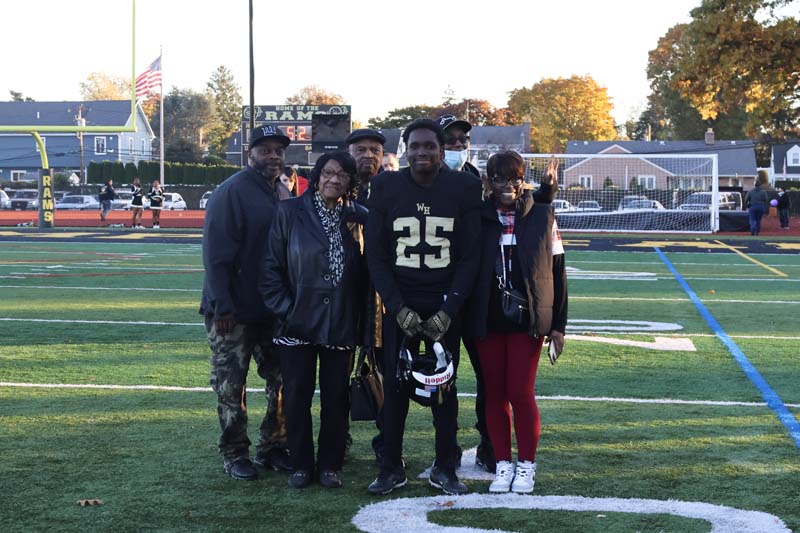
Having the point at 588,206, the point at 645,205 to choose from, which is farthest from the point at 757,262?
the point at 588,206

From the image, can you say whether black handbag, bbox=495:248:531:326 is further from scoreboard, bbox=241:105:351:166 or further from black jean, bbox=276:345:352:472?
Answer: scoreboard, bbox=241:105:351:166

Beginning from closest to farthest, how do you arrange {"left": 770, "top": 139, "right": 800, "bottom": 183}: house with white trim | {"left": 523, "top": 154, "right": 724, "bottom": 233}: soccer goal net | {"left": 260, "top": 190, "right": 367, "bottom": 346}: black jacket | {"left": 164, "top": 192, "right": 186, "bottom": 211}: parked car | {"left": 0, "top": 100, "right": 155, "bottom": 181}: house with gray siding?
{"left": 260, "top": 190, "right": 367, "bottom": 346}: black jacket → {"left": 523, "top": 154, "right": 724, "bottom": 233}: soccer goal net → {"left": 164, "top": 192, "right": 186, "bottom": 211}: parked car → {"left": 0, "top": 100, "right": 155, "bottom": 181}: house with gray siding → {"left": 770, "top": 139, "right": 800, "bottom": 183}: house with white trim

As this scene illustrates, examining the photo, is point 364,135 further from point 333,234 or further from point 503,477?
point 503,477

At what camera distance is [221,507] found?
4.93 m

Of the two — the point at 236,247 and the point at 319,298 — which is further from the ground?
the point at 236,247

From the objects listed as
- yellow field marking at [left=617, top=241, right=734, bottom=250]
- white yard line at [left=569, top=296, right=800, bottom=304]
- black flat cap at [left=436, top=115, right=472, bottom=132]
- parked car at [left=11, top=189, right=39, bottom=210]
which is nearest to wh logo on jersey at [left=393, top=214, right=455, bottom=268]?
black flat cap at [left=436, top=115, right=472, bottom=132]

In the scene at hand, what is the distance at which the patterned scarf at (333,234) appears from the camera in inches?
210

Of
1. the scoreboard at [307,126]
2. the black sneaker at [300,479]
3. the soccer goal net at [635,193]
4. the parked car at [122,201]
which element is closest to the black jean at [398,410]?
the black sneaker at [300,479]

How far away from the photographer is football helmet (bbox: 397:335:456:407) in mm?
5117

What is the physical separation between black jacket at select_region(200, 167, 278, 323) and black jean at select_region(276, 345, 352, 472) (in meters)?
0.35

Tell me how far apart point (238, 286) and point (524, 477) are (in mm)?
1726

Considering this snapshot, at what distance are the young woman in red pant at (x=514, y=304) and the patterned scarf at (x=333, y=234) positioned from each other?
2.22ft

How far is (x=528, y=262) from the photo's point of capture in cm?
524

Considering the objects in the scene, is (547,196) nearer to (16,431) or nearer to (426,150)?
(426,150)
